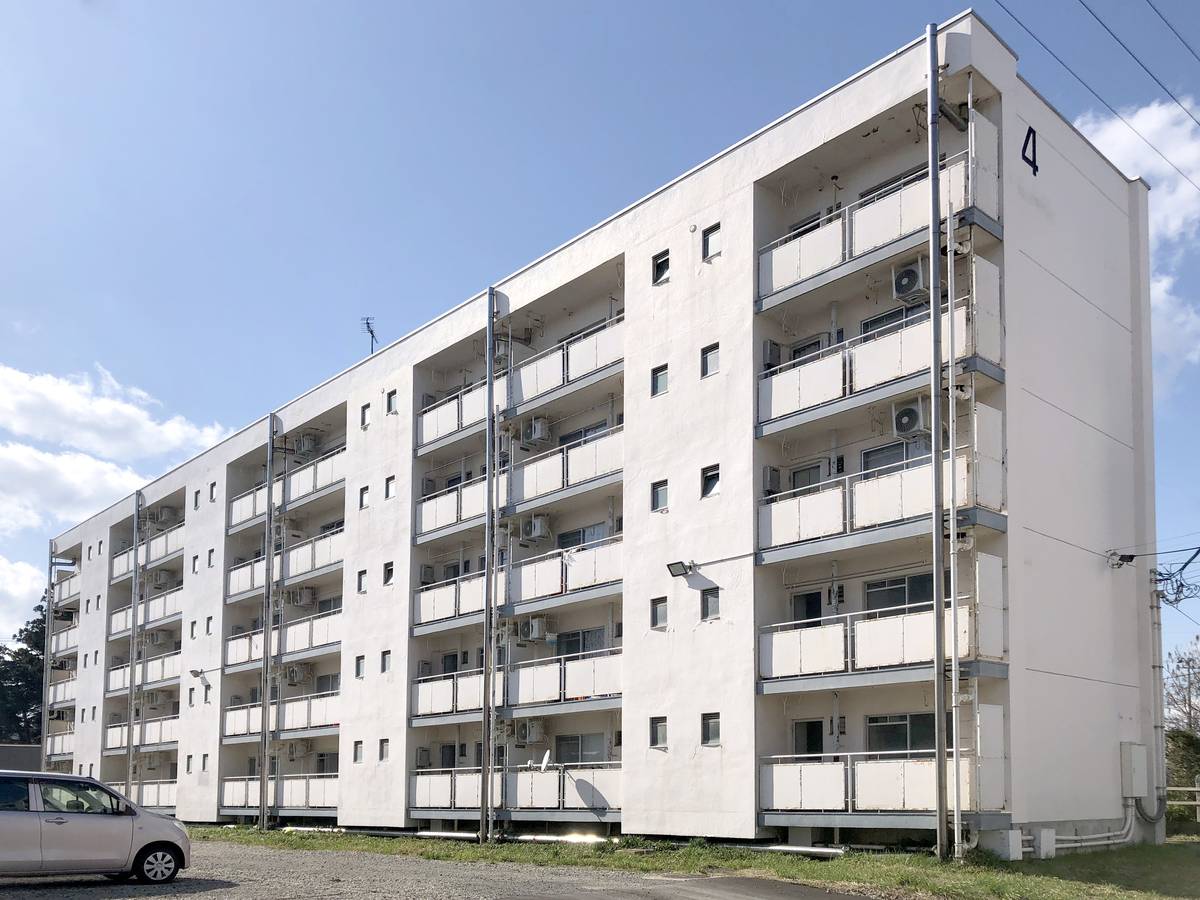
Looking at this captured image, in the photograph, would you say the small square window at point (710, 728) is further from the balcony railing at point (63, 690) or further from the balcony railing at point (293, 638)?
the balcony railing at point (63, 690)

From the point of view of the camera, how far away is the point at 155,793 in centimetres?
5559

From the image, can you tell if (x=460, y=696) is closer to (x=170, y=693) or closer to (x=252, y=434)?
(x=252, y=434)

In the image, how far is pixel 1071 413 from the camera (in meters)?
28.1

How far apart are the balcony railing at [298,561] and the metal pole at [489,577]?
921 cm

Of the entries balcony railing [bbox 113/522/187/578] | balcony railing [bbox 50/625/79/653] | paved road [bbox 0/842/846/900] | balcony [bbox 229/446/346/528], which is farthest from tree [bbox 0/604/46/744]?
paved road [bbox 0/842/846/900]

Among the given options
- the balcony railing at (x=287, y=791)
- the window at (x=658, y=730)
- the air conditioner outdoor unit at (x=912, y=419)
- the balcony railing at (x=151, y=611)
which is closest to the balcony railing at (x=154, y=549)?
the balcony railing at (x=151, y=611)

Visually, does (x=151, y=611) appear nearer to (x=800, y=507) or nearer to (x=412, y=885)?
(x=800, y=507)

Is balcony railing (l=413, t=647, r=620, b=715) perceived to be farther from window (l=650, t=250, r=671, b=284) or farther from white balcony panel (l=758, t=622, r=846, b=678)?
window (l=650, t=250, r=671, b=284)

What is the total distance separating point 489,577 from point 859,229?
14.5m

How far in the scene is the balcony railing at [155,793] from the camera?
54.0 m

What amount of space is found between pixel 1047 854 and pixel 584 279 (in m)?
19.0

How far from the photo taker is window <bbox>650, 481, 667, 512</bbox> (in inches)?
1252

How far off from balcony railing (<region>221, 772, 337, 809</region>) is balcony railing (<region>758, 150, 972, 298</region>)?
23.9 m

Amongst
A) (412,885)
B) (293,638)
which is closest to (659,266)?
(412,885)
